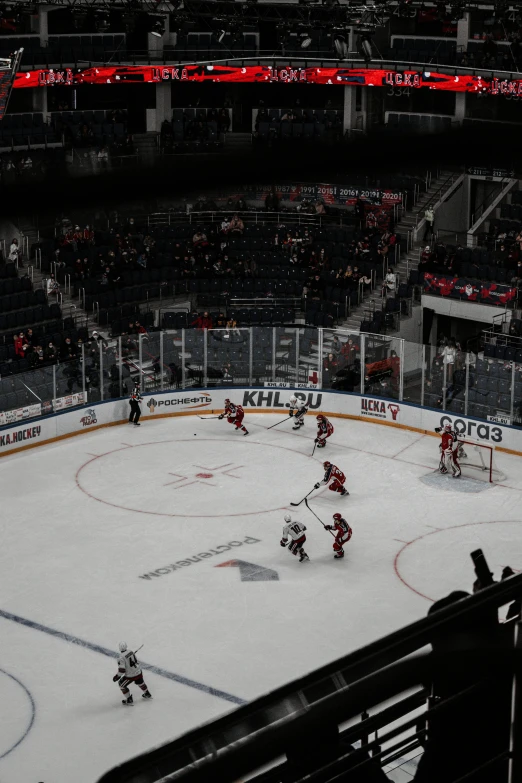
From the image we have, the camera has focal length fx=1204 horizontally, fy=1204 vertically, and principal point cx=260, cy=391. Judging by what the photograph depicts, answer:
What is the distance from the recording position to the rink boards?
1044 inches

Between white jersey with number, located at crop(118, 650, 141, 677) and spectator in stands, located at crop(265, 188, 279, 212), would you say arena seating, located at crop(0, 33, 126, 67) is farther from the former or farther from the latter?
white jersey with number, located at crop(118, 650, 141, 677)

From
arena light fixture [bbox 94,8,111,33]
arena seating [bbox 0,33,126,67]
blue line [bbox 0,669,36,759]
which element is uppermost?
arena light fixture [bbox 94,8,111,33]

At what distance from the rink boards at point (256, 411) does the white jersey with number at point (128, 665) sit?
39.6 feet

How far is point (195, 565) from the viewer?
2020 centimetres

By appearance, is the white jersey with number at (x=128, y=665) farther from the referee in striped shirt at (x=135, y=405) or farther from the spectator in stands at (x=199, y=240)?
the spectator in stands at (x=199, y=240)

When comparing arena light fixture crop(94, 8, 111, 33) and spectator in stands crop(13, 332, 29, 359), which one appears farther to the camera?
arena light fixture crop(94, 8, 111, 33)

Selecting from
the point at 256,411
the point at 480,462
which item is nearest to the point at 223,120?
the point at 256,411

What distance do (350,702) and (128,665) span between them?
1328cm

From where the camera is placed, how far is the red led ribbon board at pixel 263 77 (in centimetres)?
3609

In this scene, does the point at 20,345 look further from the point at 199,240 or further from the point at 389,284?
the point at 389,284

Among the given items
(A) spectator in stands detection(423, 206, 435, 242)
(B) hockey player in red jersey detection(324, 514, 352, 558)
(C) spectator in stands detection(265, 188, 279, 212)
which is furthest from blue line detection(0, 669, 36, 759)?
(C) spectator in stands detection(265, 188, 279, 212)

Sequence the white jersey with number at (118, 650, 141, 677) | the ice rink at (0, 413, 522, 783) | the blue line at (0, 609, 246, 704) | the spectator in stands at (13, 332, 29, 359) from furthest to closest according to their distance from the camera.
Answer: the spectator in stands at (13, 332, 29, 359), the blue line at (0, 609, 246, 704), the ice rink at (0, 413, 522, 783), the white jersey with number at (118, 650, 141, 677)

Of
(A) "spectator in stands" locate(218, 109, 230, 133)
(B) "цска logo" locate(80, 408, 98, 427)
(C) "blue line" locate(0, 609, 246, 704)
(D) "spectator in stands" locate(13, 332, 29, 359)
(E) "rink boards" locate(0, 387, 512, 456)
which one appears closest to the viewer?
(C) "blue line" locate(0, 609, 246, 704)

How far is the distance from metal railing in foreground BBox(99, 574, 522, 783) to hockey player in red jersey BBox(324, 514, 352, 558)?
17654 millimetres
